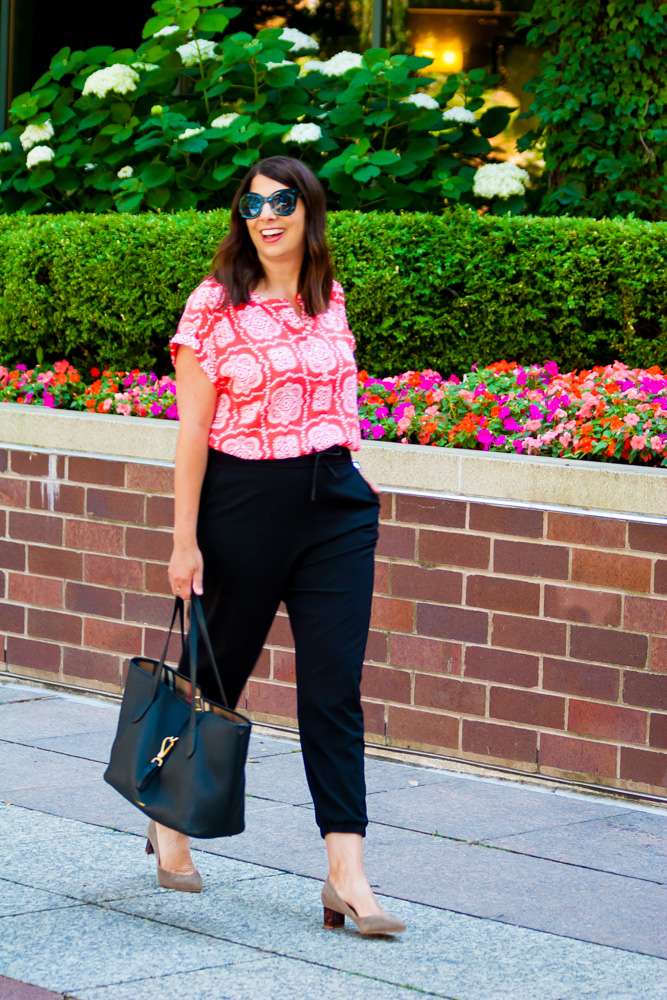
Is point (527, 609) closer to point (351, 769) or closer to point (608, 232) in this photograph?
point (351, 769)

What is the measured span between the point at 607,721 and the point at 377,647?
0.91 m

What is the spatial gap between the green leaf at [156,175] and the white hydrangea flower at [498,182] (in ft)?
5.35

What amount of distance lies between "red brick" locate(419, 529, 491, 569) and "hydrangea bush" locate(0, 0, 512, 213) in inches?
102

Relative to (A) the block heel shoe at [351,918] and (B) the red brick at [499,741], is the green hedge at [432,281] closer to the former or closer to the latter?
(B) the red brick at [499,741]

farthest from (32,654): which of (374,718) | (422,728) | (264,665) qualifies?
(422,728)

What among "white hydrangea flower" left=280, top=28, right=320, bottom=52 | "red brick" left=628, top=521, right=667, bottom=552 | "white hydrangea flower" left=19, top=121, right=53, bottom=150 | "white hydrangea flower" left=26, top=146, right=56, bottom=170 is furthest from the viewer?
"white hydrangea flower" left=280, top=28, right=320, bottom=52

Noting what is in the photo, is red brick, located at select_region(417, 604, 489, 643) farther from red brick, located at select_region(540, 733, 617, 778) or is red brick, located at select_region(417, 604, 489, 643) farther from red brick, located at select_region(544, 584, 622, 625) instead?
red brick, located at select_region(540, 733, 617, 778)

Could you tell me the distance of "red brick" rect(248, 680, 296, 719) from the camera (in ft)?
16.7

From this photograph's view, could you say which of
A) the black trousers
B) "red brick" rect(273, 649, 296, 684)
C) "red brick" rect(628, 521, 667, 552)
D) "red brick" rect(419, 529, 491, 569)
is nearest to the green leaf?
"red brick" rect(273, 649, 296, 684)

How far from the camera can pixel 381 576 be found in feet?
15.9

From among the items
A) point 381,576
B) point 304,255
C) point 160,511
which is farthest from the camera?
point 160,511

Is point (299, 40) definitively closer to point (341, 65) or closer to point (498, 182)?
point (341, 65)

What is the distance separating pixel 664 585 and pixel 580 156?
3480 millimetres

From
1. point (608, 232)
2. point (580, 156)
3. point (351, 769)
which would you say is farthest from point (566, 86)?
point (351, 769)
